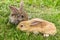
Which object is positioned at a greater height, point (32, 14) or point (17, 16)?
point (17, 16)

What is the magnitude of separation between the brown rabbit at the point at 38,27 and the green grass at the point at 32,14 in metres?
0.10

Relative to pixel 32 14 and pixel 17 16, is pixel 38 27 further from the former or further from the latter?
pixel 32 14

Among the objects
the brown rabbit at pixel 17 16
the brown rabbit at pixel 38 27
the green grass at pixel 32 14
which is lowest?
the green grass at pixel 32 14

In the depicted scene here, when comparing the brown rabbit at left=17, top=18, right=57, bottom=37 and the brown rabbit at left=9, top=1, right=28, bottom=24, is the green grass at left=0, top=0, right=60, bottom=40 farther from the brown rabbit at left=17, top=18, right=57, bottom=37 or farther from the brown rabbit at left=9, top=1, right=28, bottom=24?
the brown rabbit at left=9, top=1, right=28, bottom=24

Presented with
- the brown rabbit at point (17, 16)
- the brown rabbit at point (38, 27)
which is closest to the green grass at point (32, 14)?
the brown rabbit at point (38, 27)

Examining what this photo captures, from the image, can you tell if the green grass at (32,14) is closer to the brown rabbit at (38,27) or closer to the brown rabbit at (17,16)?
the brown rabbit at (38,27)

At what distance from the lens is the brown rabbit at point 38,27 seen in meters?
6.39

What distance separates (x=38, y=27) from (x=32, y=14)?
1034mm

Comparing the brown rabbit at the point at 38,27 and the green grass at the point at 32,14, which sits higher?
the brown rabbit at the point at 38,27

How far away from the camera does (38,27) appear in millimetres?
6383

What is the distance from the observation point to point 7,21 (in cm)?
687

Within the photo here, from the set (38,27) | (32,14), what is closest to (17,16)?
(38,27)

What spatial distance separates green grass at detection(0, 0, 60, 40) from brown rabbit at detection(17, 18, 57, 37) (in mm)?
98

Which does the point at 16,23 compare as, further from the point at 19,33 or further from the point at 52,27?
the point at 52,27
